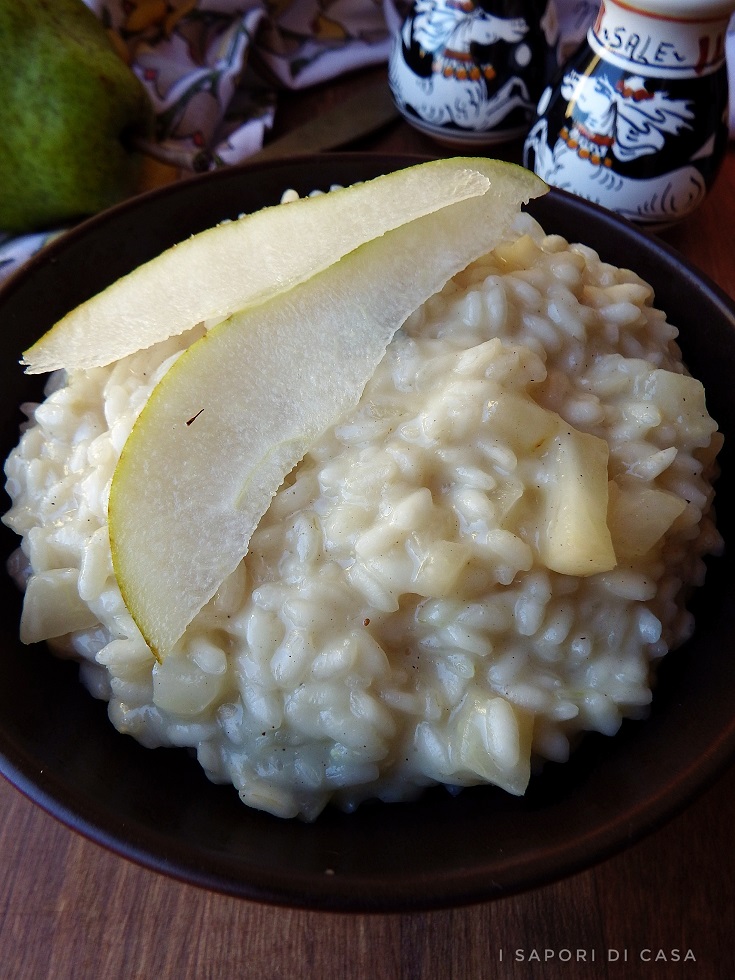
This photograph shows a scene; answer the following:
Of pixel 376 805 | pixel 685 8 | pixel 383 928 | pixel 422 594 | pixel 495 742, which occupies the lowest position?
pixel 383 928

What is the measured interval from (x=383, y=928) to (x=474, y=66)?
7.37 feet

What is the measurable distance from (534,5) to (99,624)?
85.2 inches

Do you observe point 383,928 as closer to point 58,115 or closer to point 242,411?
point 242,411

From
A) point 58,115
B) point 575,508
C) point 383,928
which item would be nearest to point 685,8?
point 575,508

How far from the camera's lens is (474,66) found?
2418 mm

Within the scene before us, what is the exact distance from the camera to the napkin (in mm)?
2701

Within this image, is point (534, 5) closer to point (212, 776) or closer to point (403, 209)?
point (403, 209)

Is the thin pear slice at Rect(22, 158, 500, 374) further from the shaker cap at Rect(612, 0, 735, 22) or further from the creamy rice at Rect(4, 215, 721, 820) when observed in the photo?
the shaker cap at Rect(612, 0, 735, 22)

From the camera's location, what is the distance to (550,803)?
4.05 ft

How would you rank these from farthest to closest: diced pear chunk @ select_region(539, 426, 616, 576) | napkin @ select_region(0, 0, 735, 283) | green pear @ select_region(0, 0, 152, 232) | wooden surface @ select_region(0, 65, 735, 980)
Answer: napkin @ select_region(0, 0, 735, 283), green pear @ select_region(0, 0, 152, 232), wooden surface @ select_region(0, 65, 735, 980), diced pear chunk @ select_region(539, 426, 616, 576)

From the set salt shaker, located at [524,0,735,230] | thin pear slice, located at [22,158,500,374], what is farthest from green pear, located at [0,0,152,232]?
salt shaker, located at [524,0,735,230]

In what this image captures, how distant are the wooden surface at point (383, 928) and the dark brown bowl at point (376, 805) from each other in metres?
0.24

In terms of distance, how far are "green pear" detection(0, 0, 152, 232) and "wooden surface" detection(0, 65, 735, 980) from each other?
70.0 inches

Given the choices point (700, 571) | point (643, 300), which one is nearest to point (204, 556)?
point (700, 571)
